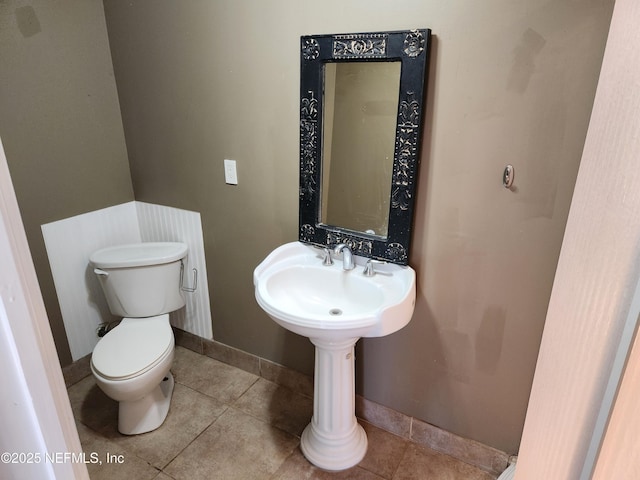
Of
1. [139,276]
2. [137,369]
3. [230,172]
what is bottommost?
[137,369]

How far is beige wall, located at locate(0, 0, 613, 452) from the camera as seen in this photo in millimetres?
1280

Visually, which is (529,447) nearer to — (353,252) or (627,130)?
(627,130)

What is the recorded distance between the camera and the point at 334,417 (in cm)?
173

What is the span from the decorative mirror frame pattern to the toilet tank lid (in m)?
0.74

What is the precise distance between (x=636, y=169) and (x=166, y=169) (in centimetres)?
208

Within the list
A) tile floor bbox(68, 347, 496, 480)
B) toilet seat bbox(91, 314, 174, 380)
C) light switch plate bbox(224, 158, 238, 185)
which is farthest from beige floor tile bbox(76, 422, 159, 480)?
light switch plate bbox(224, 158, 238, 185)

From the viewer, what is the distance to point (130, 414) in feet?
6.23

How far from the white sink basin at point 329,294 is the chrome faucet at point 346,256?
0.03m

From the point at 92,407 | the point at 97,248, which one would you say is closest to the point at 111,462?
the point at 92,407

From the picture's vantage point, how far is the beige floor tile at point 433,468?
171 centimetres

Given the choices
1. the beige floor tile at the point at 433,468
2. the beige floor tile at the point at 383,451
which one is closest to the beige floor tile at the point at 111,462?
the beige floor tile at the point at 383,451

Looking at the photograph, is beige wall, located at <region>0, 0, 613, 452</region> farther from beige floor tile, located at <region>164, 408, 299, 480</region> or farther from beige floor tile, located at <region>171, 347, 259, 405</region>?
beige floor tile, located at <region>164, 408, 299, 480</region>

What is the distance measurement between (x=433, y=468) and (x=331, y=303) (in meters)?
0.84

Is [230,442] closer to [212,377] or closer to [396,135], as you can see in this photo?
[212,377]
